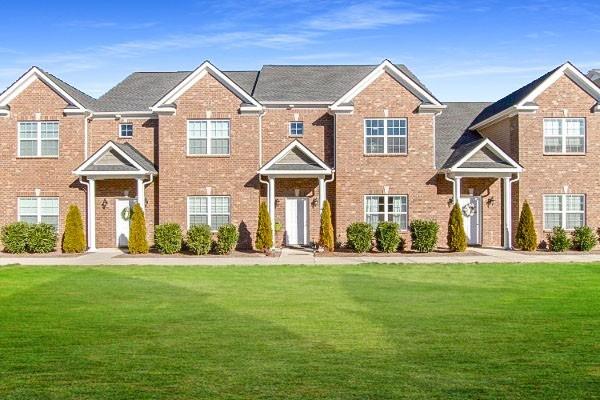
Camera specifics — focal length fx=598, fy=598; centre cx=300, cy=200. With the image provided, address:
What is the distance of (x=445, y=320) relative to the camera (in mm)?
9953

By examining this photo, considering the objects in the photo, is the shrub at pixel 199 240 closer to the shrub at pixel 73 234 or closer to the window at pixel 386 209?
the shrub at pixel 73 234

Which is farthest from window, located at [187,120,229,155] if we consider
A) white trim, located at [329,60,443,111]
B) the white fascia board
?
the white fascia board

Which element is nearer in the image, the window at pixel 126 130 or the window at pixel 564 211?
the window at pixel 564 211

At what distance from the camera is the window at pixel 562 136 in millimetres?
26109

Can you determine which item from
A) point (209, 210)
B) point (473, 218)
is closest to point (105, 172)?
point (209, 210)

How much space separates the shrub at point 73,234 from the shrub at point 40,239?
776 mm

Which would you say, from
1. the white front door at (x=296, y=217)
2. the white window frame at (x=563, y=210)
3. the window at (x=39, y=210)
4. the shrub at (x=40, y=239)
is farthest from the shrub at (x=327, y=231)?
the window at (x=39, y=210)

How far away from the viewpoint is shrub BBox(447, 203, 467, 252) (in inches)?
958

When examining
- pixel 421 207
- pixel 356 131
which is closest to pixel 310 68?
pixel 356 131

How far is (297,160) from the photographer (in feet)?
84.4

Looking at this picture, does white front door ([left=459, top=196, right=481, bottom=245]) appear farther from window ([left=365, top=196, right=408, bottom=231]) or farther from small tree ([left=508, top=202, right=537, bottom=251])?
window ([left=365, top=196, right=408, bottom=231])

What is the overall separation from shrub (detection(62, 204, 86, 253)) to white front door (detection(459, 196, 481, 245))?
1669 centimetres

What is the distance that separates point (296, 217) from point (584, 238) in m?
12.2

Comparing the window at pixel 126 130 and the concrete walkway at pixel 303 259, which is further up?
the window at pixel 126 130
